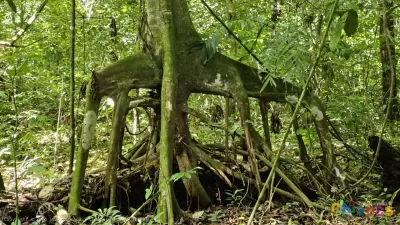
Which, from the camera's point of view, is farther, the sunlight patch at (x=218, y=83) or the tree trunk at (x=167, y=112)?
the sunlight patch at (x=218, y=83)

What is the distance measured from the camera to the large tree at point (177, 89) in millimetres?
4203

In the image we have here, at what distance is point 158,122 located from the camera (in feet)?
15.8

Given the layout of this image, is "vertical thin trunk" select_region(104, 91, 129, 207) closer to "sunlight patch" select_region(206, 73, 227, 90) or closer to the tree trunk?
the tree trunk

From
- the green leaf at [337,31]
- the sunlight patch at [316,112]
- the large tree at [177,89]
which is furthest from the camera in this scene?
the sunlight patch at [316,112]

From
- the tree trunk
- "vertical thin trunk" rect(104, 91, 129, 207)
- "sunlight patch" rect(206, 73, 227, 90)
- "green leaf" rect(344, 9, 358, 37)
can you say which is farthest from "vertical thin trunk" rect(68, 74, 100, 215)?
"green leaf" rect(344, 9, 358, 37)

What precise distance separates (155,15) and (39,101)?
5.47 metres

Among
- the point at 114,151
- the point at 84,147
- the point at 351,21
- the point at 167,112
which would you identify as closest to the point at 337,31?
the point at 351,21

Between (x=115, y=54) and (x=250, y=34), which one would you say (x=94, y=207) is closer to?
(x=115, y=54)

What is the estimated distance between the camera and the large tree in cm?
420

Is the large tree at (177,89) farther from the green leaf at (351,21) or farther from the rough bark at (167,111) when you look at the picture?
the green leaf at (351,21)

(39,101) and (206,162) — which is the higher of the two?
(39,101)

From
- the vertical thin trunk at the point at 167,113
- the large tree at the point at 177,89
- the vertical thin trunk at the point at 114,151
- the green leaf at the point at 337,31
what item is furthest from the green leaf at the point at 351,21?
the vertical thin trunk at the point at 114,151

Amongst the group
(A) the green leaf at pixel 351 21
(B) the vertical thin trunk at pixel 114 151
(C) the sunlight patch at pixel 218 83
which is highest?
(A) the green leaf at pixel 351 21

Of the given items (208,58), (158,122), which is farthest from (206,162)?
(208,58)
